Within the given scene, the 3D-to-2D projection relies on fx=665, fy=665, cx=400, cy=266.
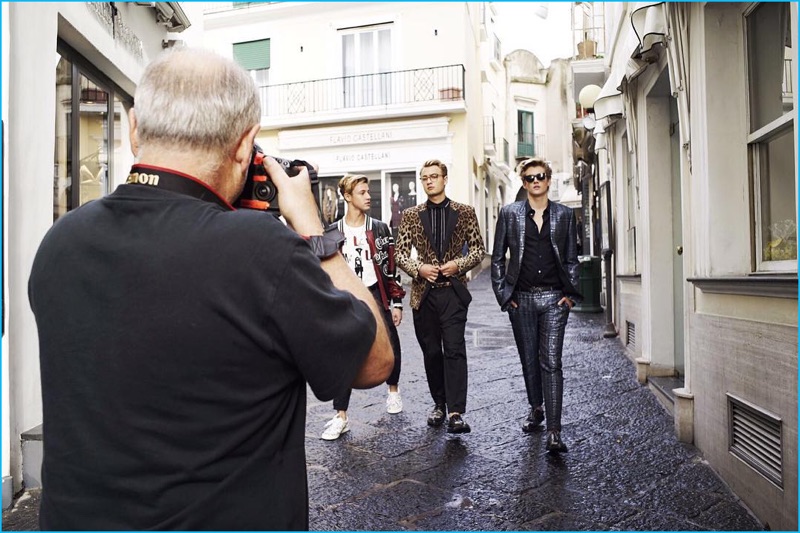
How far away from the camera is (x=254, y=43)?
2130 centimetres

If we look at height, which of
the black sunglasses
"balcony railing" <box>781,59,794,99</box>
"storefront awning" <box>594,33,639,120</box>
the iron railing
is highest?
the iron railing

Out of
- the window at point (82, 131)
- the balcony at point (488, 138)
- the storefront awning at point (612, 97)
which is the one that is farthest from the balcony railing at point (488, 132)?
the window at point (82, 131)

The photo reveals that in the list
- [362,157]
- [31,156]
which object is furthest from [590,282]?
[31,156]

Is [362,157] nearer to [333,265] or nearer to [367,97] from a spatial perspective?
[367,97]

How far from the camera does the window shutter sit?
21.2m

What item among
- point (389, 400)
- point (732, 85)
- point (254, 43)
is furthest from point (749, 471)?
point (254, 43)

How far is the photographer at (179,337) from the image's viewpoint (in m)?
1.19

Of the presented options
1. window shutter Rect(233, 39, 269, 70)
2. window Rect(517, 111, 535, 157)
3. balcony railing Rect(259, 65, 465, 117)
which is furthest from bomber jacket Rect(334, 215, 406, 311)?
window Rect(517, 111, 535, 157)

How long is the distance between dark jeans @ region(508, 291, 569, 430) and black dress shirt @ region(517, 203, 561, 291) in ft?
0.25

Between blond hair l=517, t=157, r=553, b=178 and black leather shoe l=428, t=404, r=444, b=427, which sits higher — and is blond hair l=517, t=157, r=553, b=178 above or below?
above

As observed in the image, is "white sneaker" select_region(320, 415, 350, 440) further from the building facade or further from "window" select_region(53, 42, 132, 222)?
"window" select_region(53, 42, 132, 222)

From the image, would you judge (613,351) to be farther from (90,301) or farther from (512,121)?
(512,121)

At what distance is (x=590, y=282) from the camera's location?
1358 centimetres

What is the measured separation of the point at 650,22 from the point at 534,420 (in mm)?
2873
